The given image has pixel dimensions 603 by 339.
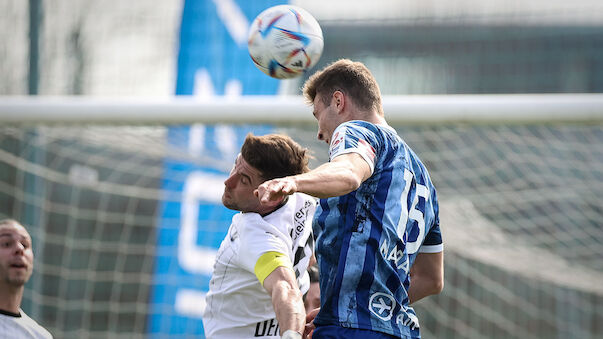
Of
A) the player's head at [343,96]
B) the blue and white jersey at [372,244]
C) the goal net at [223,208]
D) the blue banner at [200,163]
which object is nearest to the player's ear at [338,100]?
the player's head at [343,96]

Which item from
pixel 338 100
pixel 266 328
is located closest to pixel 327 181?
pixel 338 100

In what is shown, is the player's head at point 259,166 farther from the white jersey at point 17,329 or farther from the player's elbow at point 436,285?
the white jersey at point 17,329

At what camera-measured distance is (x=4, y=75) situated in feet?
24.2

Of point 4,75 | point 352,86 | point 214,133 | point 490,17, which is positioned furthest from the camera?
point 490,17

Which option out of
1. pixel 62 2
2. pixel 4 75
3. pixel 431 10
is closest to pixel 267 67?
pixel 4 75

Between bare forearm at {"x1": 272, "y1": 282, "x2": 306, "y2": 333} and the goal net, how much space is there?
8.91 ft

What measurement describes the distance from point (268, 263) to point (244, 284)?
30 cm

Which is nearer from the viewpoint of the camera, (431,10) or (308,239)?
(308,239)

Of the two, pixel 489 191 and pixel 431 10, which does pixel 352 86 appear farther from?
pixel 431 10

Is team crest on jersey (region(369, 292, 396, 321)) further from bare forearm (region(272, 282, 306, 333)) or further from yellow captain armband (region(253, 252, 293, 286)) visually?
yellow captain armband (region(253, 252, 293, 286))

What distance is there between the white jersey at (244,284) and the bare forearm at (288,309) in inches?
13.7

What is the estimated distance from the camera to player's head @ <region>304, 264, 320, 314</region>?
3832 millimetres

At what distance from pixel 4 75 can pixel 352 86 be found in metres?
5.56

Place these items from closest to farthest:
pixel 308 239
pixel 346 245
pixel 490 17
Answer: pixel 346 245 < pixel 308 239 < pixel 490 17
